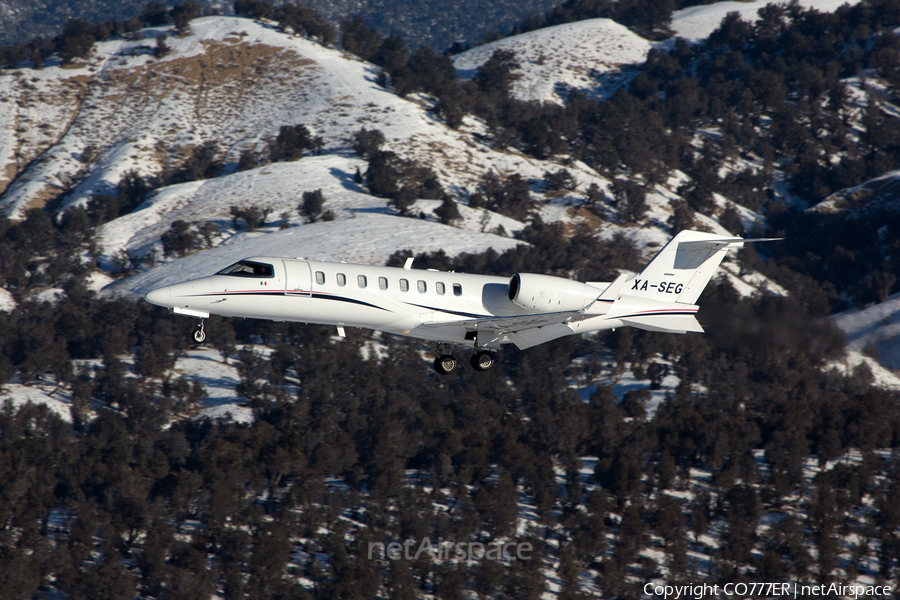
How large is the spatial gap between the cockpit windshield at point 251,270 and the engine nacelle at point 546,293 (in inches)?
285

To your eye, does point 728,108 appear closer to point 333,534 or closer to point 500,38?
point 500,38

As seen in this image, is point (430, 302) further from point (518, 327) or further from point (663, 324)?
point (663, 324)

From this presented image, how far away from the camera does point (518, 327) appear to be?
28109 mm

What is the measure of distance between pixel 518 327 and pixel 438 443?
39311 mm

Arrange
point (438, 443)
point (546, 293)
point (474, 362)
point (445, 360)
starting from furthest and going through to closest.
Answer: point (438, 443)
point (445, 360)
point (474, 362)
point (546, 293)

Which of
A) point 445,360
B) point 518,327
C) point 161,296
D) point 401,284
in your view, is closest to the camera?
point 161,296

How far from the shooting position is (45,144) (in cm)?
11544

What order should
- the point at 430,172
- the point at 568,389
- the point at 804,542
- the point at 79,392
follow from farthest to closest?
the point at 430,172
the point at 568,389
the point at 79,392
the point at 804,542

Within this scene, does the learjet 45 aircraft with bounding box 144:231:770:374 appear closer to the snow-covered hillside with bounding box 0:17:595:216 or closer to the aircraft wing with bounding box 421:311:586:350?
the aircraft wing with bounding box 421:311:586:350

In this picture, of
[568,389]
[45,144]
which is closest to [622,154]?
[568,389]

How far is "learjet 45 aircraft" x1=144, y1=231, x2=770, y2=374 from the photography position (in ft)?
87.2

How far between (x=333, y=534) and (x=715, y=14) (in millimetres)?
146085

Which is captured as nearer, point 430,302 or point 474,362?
point 430,302

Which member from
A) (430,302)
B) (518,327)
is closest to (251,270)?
(430,302)
